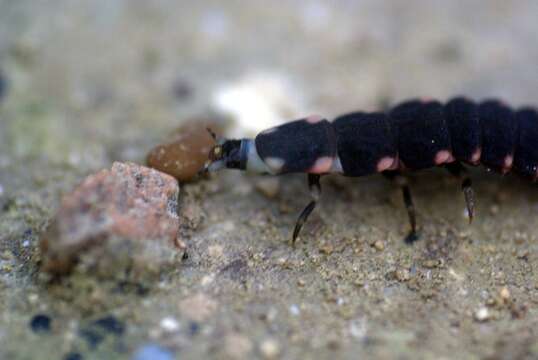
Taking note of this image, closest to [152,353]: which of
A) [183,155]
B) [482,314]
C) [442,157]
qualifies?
[183,155]

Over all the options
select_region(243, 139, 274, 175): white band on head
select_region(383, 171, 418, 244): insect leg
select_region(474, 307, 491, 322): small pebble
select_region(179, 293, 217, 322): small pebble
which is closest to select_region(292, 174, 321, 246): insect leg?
select_region(243, 139, 274, 175): white band on head

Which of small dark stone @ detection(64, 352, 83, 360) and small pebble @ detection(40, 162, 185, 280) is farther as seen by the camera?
small pebble @ detection(40, 162, 185, 280)

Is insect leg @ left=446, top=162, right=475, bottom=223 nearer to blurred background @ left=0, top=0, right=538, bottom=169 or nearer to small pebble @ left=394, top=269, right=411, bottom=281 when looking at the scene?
small pebble @ left=394, top=269, right=411, bottom=281

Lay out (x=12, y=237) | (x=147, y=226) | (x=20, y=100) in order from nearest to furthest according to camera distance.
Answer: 1. (x=147, y=226)
2. (x=12, y=237)
3. (x=20, y=100)

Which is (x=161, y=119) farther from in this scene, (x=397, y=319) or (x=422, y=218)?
(x=397, y=319)

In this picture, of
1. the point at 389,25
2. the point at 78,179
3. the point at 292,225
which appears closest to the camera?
the point at 292,225

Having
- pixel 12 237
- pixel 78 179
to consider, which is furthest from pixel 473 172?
pixel 12 237

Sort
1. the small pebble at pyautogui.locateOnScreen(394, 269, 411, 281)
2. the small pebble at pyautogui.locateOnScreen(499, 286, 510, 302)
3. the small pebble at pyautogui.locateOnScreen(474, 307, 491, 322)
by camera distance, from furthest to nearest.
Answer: the small pebble at pyautogui.locateOnScreen(394, 269, 411, 281)
the small pebble at pyautogui.locateOnScreen(499, 286, 510, 302)
the small pebble at pyautogui.locateOnScreen(474, 307, 491, 322)
